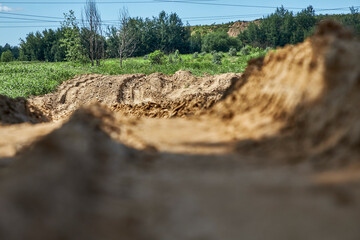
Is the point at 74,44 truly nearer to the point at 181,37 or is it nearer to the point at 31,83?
the point at 31,83

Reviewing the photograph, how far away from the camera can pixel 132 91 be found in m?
→ 13.3

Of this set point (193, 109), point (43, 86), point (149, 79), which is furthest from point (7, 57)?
point (193, 109)

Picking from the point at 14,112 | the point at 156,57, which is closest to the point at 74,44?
the point at 156,57

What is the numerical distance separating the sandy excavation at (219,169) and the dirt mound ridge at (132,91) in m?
7.12

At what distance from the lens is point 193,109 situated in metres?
8.96

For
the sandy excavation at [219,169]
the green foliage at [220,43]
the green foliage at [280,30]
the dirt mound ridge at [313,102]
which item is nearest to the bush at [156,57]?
the green foliage at [220,43]

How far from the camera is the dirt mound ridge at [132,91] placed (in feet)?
38.4

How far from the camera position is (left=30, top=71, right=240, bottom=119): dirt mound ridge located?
11695mm

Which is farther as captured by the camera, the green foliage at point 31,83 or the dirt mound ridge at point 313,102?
the green foliage at point 31,83

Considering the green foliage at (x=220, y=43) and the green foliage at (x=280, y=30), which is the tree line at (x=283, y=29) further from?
the green foliage at (x=220, y=43)

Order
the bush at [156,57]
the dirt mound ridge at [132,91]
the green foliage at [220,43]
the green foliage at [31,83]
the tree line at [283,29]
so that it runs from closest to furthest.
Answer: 1. the dirt mound ridge at [132,91]
2. the green foliage at [31,83]
3. the bush at [156,57]
4. the green foliage at [220,43]
5. the tree line at [283,29]

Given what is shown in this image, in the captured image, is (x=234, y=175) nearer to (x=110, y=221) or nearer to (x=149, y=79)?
(x=110, y=221)

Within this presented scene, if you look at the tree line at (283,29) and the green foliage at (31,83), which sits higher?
the tree line at (283,29)

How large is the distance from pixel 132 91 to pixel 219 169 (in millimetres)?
11000
